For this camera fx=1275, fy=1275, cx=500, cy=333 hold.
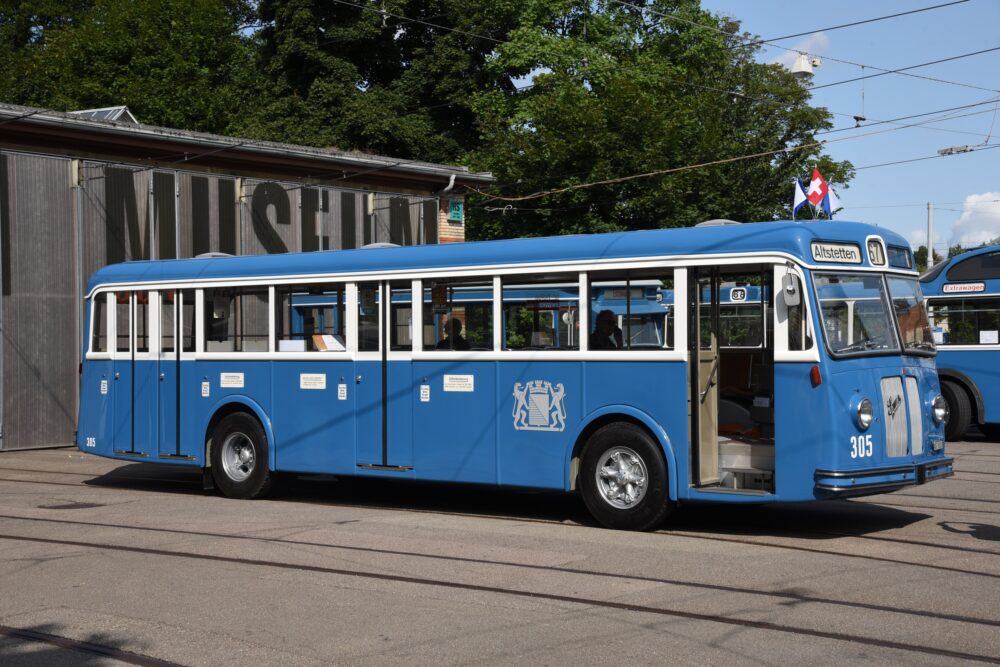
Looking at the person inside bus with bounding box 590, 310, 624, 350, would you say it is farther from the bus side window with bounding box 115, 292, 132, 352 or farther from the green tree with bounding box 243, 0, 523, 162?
the green tree with bounding box 243, 0, 523, 162

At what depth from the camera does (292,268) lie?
14.5 meters

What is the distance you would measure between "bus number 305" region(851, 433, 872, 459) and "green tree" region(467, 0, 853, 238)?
79.9ft

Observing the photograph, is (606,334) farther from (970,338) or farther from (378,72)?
(378,72)

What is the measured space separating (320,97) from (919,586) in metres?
38.2

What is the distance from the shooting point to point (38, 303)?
2292cm

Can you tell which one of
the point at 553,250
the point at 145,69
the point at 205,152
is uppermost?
the point at 145,69

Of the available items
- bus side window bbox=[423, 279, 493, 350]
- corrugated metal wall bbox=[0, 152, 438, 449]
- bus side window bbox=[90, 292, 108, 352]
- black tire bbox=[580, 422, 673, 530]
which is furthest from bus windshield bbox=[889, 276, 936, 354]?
corrugated metal wall bbox=[0, 152, 438, 449]

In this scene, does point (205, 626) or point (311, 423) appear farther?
point (311, 423)

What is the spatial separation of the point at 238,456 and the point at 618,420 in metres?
5.45

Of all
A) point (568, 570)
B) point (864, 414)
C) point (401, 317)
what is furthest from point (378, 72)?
Answer: point (568, 570)

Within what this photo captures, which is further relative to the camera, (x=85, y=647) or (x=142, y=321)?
(x=142, y=321)

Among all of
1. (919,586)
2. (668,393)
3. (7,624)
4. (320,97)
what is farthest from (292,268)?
(320,97)

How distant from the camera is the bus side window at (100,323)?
16.5m

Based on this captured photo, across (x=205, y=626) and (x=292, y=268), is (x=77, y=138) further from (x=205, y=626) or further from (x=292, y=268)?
(x=205, y=626)
